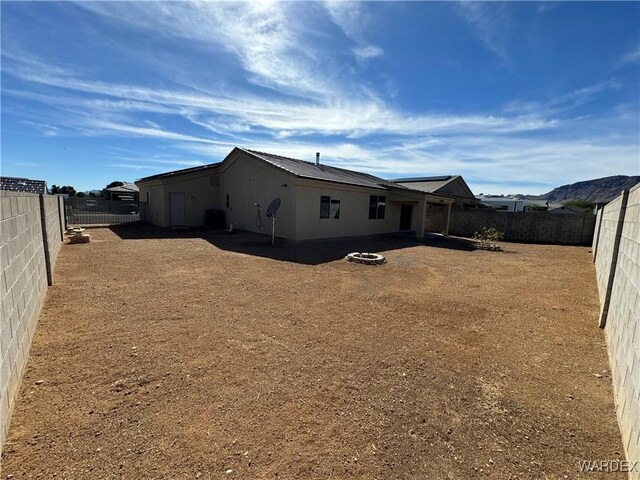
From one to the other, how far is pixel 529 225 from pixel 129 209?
87.1ft

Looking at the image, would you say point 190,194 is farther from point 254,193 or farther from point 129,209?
point 129,209

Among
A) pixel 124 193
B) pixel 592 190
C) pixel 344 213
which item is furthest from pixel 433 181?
pixel 592 190

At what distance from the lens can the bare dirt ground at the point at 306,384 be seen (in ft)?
7.24

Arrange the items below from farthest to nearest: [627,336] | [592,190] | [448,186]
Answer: [592,190] → [448,186] → [627,336]

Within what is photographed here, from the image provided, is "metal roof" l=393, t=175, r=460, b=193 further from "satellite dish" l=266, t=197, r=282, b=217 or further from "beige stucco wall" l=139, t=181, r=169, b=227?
"beige stucco wall" l=139, t=181, r=169, b=227

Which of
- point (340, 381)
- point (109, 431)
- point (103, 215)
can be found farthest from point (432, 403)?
point (103, 215)

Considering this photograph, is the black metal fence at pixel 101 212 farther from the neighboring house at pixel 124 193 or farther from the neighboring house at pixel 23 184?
the neighboring house at pixel 124 193

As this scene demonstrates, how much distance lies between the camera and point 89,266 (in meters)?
7.44

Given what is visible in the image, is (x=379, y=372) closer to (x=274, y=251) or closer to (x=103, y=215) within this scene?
(x=274, y=251)

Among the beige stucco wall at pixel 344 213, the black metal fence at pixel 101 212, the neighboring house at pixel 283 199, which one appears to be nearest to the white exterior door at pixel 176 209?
the neighboring house at pixel 283 199

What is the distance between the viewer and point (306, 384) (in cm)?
308

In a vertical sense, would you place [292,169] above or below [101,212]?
above

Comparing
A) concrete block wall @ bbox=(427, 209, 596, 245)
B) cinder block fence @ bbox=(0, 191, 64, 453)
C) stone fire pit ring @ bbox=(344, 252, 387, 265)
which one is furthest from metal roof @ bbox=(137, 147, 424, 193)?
cinder block fence @ bbox=(0, 191, 64, 453)

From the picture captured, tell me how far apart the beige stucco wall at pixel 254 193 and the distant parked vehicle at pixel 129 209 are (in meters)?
9.45
